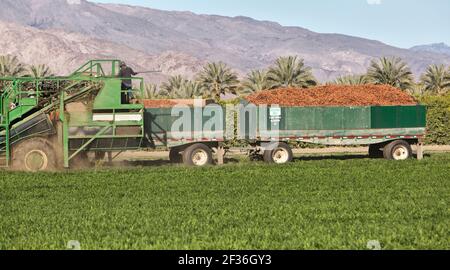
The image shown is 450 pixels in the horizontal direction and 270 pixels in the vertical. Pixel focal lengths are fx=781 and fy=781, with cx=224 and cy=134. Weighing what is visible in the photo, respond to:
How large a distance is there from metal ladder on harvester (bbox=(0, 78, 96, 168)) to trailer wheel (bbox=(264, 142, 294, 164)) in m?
7.51

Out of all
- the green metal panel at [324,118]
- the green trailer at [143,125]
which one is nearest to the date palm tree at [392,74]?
the green trailer at [143,125]

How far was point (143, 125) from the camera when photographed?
2891cm

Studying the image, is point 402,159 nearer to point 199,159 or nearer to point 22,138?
point 199,159

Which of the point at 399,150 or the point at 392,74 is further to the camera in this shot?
the point at 392,74

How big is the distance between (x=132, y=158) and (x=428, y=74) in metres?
46.2

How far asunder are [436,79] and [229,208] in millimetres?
61860

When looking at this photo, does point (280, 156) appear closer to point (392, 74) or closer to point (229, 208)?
point (229, 208)

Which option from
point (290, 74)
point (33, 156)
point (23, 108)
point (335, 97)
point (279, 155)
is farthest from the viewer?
point (290, 74)

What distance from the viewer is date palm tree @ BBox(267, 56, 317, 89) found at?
68.6 m

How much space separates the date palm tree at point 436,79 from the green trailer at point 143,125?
42.5m

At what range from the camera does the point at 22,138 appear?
27.4 meters

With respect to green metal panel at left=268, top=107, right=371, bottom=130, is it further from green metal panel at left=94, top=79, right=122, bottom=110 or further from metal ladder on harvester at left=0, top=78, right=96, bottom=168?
metal ladder on harvester at left=0, top=78, right=96, bottom=168

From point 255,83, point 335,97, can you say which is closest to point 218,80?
point 255,83
